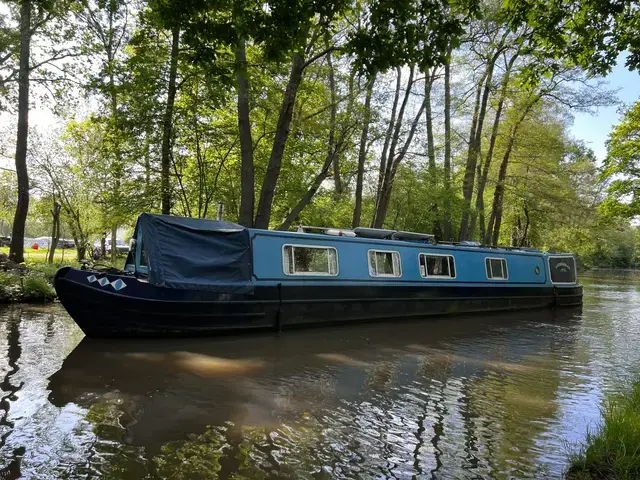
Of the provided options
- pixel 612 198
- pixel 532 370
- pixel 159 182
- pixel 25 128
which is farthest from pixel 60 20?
pixel 612 198

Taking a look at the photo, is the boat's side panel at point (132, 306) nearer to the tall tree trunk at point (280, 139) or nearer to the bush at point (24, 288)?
the bush at point (24, 288)

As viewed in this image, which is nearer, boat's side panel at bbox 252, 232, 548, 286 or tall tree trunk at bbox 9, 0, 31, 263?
boat's side panel at bbox 252, 232, 548, 286

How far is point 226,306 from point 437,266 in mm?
6697

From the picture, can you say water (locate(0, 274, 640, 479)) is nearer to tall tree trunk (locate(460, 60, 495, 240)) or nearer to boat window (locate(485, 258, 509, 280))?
boat window (locate(485, 258, 509, 280))

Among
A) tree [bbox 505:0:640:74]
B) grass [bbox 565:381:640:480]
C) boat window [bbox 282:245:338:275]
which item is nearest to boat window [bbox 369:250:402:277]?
boat window [bbox 282:245:338:275]

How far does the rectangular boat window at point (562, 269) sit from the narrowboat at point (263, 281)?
410cm

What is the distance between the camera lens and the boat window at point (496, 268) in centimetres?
1433

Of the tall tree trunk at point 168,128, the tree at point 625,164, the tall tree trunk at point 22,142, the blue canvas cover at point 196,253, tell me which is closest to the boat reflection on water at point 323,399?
the blue canvas cover at point 196,253

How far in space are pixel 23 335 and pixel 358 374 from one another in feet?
19.7

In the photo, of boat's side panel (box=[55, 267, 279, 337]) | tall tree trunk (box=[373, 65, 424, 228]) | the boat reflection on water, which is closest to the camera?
the boat reflection on water

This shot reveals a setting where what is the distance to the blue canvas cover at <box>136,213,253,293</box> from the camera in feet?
26.5

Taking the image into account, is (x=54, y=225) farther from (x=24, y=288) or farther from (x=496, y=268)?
(x=496, y=268)

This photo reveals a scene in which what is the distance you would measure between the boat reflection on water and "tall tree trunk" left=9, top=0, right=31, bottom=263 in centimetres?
815

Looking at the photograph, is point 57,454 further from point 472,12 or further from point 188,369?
point 472,12
